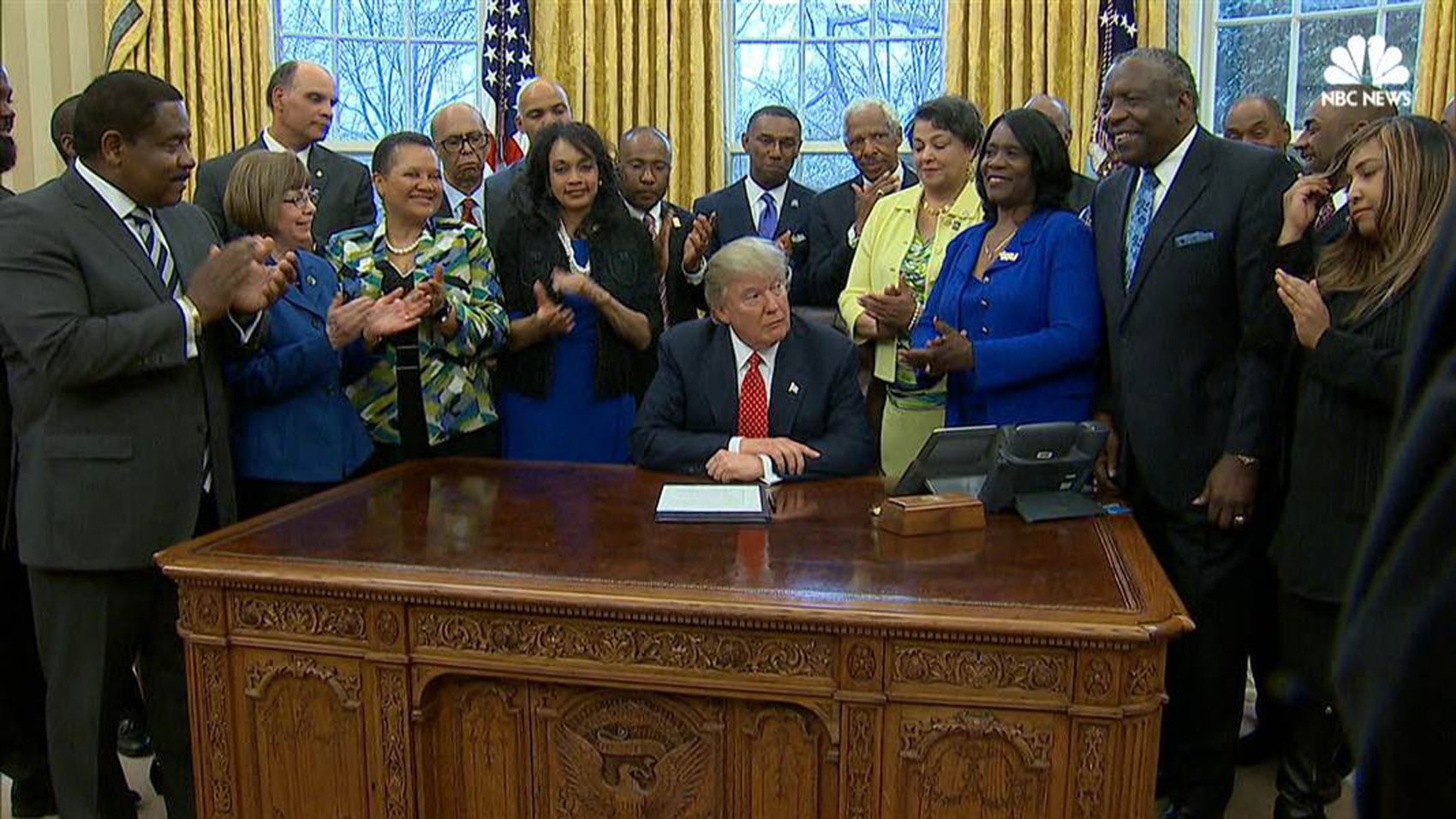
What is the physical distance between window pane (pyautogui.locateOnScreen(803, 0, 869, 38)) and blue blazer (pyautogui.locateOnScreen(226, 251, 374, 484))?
4.32 m

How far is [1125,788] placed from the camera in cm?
179

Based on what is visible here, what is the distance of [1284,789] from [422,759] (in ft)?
6.04

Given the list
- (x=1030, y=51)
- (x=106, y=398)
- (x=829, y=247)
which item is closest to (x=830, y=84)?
(x=1030, y=51)

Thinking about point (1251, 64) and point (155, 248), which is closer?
point (155, 248)

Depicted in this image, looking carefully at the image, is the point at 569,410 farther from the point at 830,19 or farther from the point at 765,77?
the point at 830,19

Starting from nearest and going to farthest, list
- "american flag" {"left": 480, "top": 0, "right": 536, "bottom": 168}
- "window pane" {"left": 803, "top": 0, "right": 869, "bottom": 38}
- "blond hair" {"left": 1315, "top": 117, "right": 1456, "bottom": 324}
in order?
"blond hair" {"left": 1315, "top": 117, "right": 1456, "bottom": 324} < "american flag" {"left": 480, "top": 0, "right": 536, "bottom": 168} < "window pane" {"left": 803, "top": 0, "right": 869, "bottom": 38}

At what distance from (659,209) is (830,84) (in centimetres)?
296

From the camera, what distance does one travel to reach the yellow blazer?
3.23 metres

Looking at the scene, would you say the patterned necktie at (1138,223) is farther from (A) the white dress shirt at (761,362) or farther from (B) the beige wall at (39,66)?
(B) the beige wall at (39,66)

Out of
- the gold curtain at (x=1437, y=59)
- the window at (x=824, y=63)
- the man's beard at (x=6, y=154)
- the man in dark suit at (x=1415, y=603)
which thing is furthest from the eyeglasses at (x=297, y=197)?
the gold curtain at (x=1437, y=59)

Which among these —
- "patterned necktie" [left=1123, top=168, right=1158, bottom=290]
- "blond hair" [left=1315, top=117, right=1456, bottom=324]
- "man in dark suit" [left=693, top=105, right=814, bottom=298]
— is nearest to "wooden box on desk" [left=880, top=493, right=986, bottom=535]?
"patterned necktie" [left=1123, top=168, right=1158, bottom=290]

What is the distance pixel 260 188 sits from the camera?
110 inches

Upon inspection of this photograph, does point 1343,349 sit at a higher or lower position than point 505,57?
lower

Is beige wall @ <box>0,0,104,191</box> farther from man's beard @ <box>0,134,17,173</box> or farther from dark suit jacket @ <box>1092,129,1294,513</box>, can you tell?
dark suit jacket @ <box>1092,129,1294,513</box>
